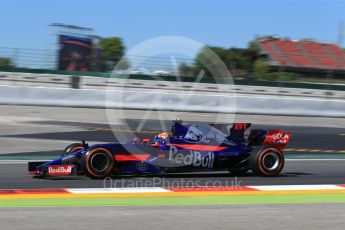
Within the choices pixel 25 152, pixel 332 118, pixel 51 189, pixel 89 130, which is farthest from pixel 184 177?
pixel 332 118

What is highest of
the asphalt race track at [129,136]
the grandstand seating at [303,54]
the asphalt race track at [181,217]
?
the grandstand seating at [303,54]

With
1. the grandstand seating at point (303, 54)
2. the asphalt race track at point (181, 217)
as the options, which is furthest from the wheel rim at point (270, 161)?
the grandstand seating at point (303, 54)

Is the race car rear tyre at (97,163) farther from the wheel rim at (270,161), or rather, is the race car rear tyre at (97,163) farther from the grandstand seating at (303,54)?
the grandstand seating at (303,54)

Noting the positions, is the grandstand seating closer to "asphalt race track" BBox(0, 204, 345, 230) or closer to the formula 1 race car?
the formula 1 race car

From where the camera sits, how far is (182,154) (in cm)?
880

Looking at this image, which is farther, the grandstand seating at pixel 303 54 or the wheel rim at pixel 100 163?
the grandstand seating at pixel 303 54

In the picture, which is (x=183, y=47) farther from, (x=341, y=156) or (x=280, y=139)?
(x=341, y=156)

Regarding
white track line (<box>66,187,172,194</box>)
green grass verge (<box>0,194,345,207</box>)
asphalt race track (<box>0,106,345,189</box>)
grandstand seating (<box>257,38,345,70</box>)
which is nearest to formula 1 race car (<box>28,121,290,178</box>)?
asphalt race track (<box>0,106,345,189</box>)

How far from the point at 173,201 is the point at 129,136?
6071 millimetres

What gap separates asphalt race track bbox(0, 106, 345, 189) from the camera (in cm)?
855

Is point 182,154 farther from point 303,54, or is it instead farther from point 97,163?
point 303,54

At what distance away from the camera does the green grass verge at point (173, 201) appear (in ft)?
21.4

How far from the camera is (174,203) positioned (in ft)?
21.8

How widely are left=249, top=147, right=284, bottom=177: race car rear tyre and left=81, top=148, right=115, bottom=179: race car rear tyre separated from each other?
2180 millimetres
